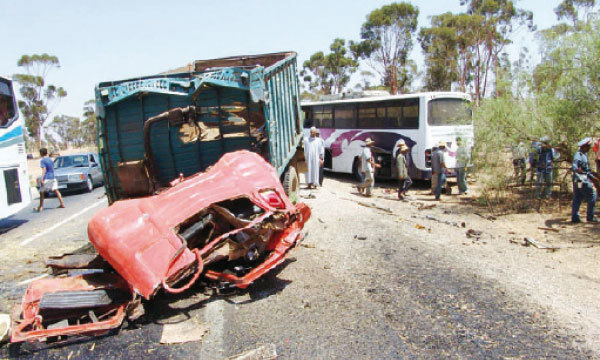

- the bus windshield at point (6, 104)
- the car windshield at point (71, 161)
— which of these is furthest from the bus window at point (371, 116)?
the car windshield at point (71, 161)

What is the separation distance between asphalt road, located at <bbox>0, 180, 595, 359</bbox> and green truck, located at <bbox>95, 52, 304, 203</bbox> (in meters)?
1.95

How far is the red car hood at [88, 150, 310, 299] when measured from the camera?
395 cm

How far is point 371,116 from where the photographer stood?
14.7 m

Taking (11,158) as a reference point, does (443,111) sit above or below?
above

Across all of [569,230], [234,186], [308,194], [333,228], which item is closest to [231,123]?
[234,186]

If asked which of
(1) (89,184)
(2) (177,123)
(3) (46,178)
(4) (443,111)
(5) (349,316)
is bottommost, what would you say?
(5) (349,316)

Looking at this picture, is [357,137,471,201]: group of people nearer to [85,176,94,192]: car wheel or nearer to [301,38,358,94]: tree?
[85,176,94,192]: car wheel

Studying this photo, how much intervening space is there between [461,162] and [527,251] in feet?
17.6

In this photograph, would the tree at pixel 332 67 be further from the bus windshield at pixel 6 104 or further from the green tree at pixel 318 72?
the bus windshield at pixel 6 104

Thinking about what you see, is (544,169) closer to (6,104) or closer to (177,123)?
(177,123)

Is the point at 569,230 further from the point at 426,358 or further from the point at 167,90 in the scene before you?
the point at 167,90

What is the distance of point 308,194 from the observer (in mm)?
11500

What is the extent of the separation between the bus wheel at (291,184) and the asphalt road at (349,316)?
2336 millimetres

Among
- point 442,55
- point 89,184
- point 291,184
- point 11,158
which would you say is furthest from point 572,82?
point 442,55
